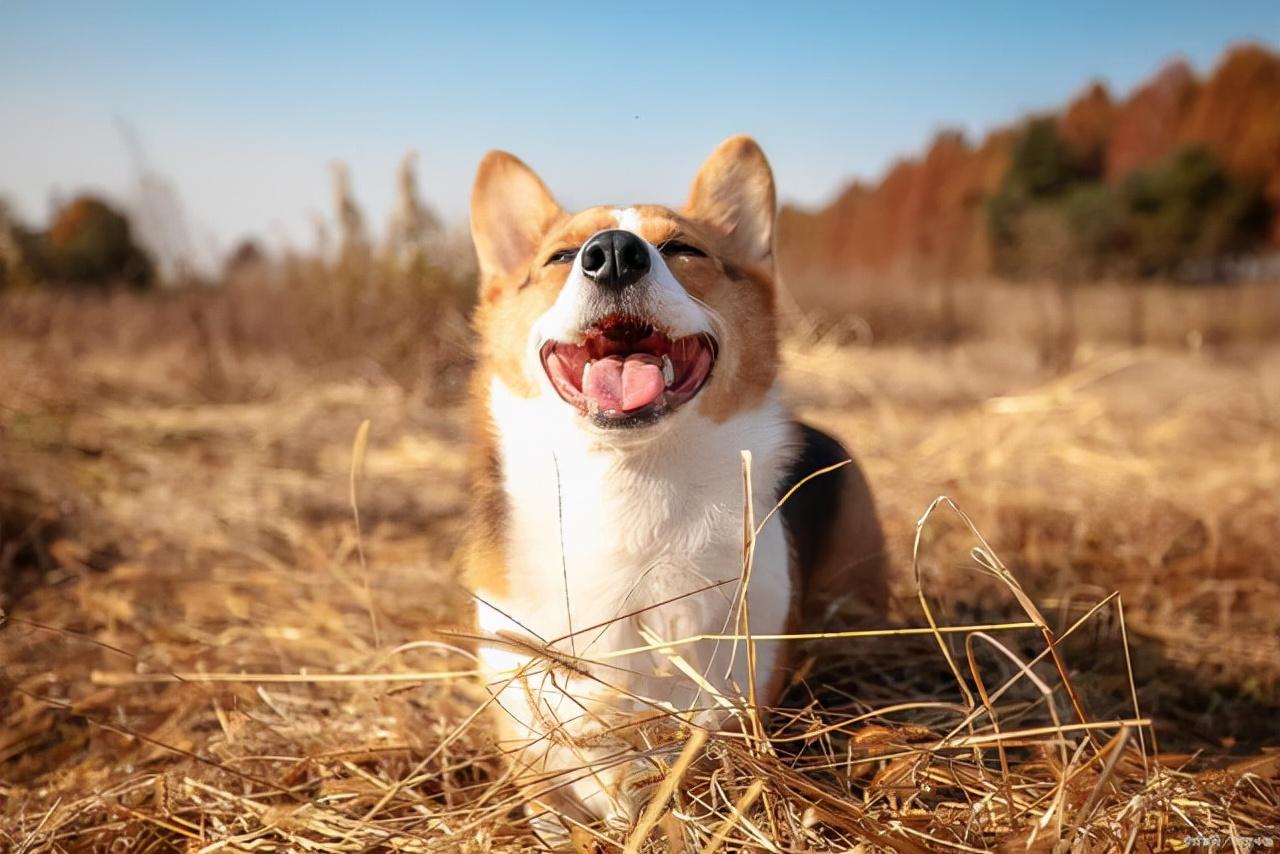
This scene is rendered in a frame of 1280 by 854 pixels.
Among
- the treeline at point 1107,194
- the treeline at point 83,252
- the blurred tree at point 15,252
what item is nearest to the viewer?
the blurred tree at point 15,252

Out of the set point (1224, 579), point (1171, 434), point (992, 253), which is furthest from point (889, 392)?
point (992, 253)

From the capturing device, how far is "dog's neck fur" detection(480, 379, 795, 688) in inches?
69.6

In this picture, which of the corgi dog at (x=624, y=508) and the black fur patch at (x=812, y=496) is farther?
the black fur patch at (x=812, y=496)

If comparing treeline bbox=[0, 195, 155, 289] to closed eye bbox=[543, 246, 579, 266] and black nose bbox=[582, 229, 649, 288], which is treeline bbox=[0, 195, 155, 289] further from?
black nose bbox=[582, 229, 649, 288]

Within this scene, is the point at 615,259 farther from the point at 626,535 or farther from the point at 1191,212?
the point at 1191,212

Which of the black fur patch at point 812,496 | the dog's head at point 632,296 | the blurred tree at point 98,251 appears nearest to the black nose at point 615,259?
the dog's head at point 632,296

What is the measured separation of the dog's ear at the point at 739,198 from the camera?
7.13ft

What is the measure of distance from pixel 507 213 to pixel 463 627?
Answer: 1.08m

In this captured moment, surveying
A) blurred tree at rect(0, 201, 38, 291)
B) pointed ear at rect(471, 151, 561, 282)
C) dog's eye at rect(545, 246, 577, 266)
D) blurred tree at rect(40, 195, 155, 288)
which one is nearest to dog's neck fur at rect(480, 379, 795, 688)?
dog's eye at rect(545, 246, 577, 266)

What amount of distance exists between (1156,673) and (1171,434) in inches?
143

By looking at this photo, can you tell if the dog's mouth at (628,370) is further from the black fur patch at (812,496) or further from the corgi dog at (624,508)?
the black fur patch at (812,496)

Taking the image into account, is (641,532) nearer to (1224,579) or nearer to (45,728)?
(45,728)

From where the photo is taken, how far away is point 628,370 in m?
1.70

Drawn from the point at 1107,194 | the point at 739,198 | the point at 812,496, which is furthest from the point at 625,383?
the point at 1107,194
